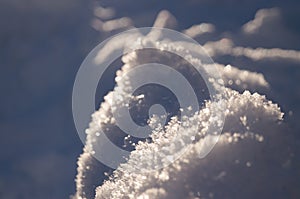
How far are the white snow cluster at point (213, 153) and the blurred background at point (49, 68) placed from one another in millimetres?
99

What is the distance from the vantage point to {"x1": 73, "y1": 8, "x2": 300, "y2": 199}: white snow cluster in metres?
1.18

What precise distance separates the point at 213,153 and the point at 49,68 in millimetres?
806

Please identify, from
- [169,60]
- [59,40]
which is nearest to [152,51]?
[169,60]

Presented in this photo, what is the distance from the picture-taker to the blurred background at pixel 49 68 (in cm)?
162

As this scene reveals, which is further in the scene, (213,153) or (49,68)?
(49,68)

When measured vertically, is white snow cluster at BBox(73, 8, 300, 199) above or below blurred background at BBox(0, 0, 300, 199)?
below

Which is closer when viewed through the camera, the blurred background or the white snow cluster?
the white snow cluster

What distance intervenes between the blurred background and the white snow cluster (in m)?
0.10

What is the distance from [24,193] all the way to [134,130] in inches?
23.4

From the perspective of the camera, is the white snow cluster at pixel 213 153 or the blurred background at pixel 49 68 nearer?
the white snow cluster at pixel 213 153

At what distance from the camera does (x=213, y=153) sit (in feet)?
4.02

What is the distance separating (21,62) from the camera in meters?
1.64

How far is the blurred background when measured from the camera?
1.62 m

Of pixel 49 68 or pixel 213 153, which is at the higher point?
pixel 49 68
